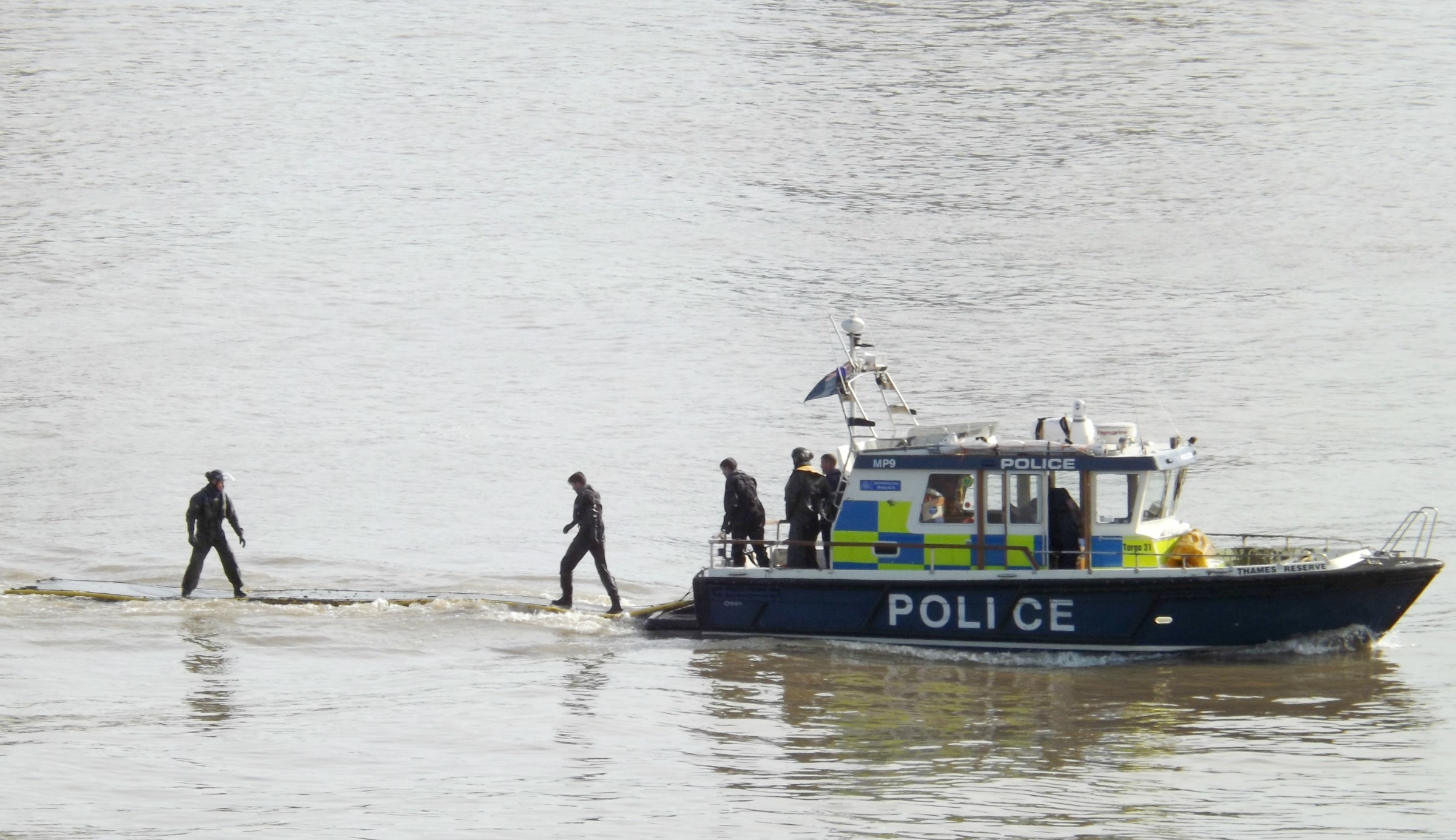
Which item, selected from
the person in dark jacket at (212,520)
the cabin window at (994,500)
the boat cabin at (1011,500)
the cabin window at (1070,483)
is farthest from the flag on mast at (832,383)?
the person in dark jacket at (212,520)

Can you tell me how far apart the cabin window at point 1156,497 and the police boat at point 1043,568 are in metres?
0.02

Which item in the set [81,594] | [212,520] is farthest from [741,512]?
[81,594]

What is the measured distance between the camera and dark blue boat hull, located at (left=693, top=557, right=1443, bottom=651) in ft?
48.5

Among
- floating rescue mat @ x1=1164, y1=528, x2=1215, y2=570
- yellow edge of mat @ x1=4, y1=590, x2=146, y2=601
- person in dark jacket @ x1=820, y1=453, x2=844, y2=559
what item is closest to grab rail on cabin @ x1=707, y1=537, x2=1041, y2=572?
person in dark jacket @ x1=820, y1=453, x2=844, y2=559

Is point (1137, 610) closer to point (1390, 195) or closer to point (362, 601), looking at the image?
point (362, 601)

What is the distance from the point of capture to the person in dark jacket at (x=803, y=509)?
15.6 m

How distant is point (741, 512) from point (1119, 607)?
3500 mm

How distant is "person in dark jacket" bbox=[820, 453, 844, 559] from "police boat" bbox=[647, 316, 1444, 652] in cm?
6

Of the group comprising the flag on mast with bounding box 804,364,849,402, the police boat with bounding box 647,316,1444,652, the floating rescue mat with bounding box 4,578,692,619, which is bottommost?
the floating rescue mat with bounding box 4,578,692,619

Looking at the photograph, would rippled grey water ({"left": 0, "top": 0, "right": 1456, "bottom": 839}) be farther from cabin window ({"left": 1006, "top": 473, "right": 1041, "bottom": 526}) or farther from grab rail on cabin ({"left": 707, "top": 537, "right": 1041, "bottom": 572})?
cabin window ({"left": 1006, "top": 473, "right": 1041, "bottom": 526})

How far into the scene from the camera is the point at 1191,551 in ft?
50.2

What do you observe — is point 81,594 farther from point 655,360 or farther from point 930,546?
point 655,360

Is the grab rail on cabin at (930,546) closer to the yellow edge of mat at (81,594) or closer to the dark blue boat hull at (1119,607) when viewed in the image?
the dark blue boat hull at (1119,607)

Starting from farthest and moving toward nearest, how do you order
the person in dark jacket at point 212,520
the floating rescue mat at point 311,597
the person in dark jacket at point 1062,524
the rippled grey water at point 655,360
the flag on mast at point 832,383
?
the person in dark jacket at point 212,520 → the floating rescue mat at point 311,597 → the flag on mast at point 832,383 → the person in dark jacket at point 1062,524 → the rippled grey water at point 655,360
